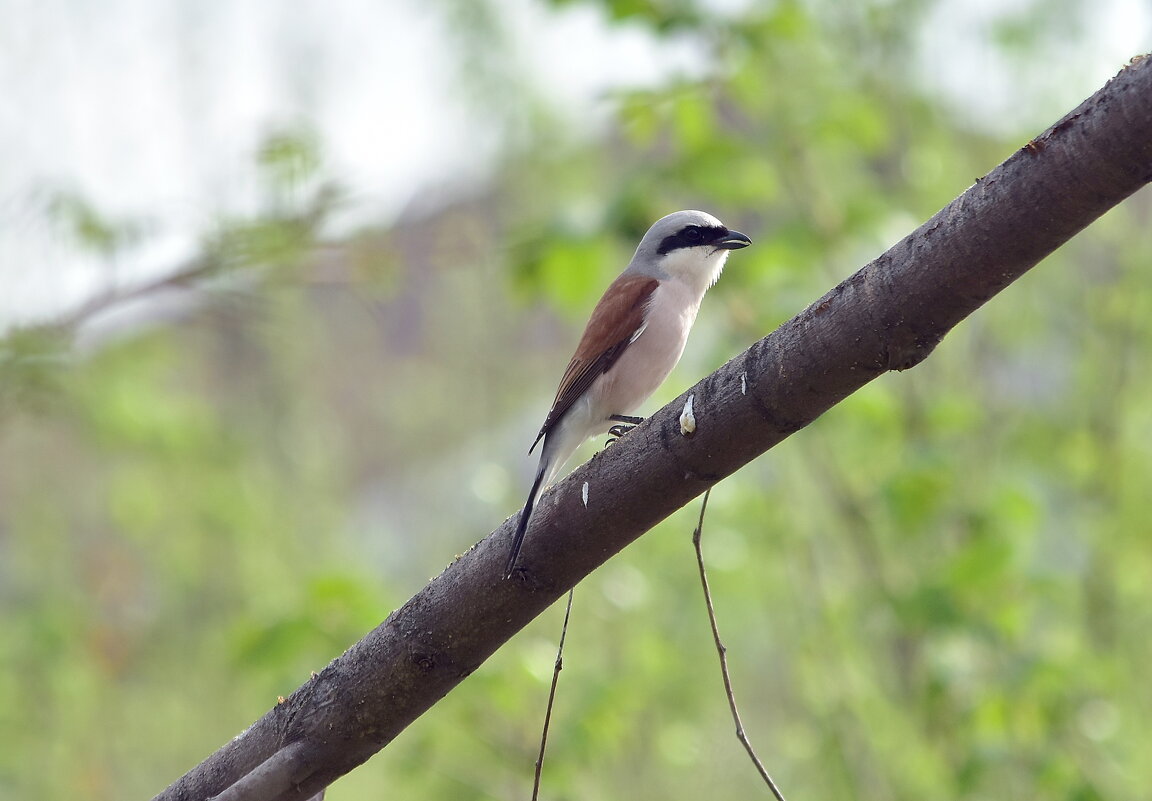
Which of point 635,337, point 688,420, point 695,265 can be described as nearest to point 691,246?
point 695,265

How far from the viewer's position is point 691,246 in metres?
4.41

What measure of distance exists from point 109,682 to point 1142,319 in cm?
764

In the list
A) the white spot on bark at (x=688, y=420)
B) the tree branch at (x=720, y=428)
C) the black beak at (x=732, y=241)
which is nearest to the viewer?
the tree branch at (x=720, y=428)

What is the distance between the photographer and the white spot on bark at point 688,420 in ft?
6.08

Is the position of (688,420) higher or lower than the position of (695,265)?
lower

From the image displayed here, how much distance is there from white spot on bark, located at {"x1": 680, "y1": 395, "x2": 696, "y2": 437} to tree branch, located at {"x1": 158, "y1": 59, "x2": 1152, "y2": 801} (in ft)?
0.05

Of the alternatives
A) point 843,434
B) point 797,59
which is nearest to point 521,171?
point 797,59

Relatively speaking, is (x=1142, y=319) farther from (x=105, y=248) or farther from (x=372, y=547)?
(x=372, y=547)

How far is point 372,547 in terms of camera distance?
10383mm

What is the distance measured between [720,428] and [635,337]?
7.25ft

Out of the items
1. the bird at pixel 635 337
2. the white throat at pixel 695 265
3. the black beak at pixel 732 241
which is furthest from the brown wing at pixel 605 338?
the black beak at pixel 732 241

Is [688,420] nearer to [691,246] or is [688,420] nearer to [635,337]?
[635,337]

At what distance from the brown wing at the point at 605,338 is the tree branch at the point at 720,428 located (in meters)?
1.63

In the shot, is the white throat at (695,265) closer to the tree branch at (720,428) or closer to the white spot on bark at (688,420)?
the tree branch at (720,428)
